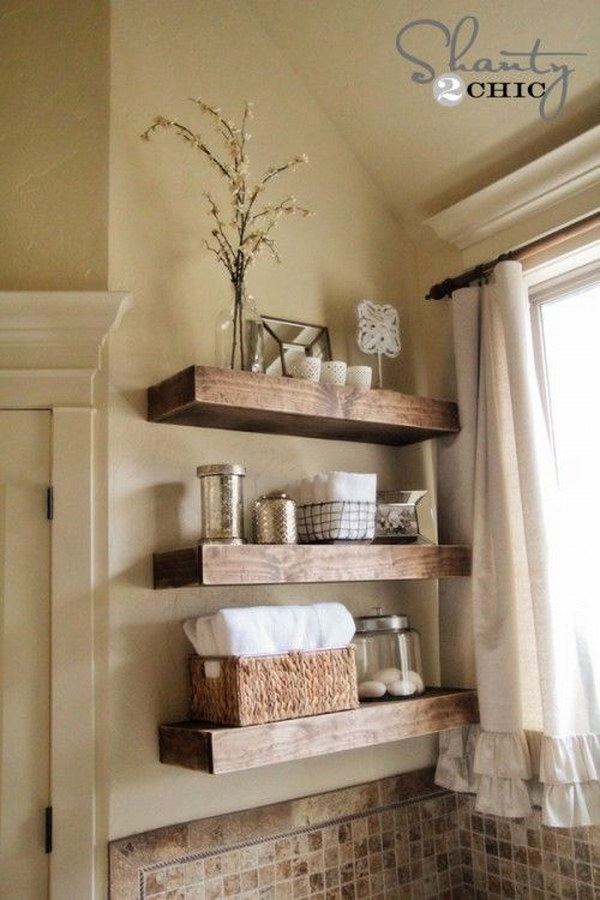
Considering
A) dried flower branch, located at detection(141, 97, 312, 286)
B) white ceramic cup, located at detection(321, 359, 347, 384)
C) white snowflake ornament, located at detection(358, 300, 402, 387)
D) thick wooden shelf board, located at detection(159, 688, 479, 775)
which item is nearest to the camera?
thick wooden shelf board, located at detection(159, 688, 479, 775)

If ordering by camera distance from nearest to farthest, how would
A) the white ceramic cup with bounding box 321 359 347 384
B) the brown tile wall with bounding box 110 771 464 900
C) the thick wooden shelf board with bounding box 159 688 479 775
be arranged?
1. the thick wooden shelf board with bounding box 159 688 479 775
2. the brown tile wall with bounding box 110 771 464 900
3. the white ceramic cup with bounding box 321 359 347 384

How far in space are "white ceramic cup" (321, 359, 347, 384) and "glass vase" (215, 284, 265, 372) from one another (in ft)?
0.59

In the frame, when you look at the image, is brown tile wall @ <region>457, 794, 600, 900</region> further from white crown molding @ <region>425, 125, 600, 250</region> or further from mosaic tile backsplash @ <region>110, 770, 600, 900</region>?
white crown molding @ <region>425, 125, 600, 250</region>

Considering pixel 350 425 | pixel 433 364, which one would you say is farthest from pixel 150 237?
pixel 433 364

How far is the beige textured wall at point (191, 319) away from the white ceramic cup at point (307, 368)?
201 mm

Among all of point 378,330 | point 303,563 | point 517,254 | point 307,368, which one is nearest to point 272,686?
point 303,563

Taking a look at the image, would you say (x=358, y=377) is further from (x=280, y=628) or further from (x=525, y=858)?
(x=525, y=858)

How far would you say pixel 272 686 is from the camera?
1804 millimetres

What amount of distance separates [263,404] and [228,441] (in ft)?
0.71

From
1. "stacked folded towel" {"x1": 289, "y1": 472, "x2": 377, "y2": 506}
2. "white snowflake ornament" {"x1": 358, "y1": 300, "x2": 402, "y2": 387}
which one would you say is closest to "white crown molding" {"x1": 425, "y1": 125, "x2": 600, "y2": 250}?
"white snowflake ornament" {"x1": 358, "y1": 300, "x2": 402, "y2": 387}

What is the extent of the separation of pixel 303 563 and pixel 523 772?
73 cm

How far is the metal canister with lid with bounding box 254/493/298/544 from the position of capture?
1965mm

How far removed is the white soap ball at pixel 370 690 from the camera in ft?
6.77

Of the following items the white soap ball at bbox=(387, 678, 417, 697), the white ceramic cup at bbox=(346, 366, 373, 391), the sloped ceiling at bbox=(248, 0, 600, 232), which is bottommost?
the white soap ball at bbox=(387, 678, 417, 697)
